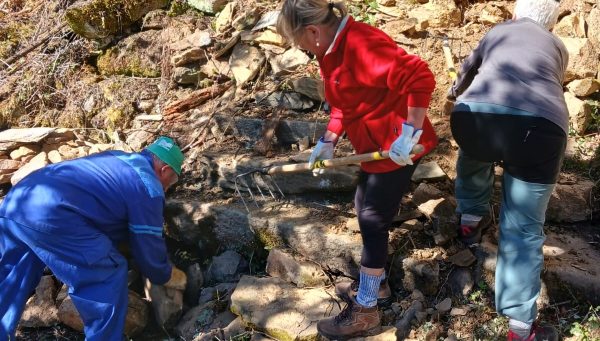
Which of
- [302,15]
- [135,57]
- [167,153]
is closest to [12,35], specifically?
[135,57]

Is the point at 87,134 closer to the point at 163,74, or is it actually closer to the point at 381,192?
the point at 163,74

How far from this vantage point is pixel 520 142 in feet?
8.61

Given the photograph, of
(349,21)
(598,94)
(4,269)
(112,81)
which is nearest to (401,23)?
(598,94)

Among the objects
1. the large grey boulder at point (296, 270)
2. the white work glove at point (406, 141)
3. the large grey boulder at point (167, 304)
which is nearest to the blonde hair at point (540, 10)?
the white work glove at point (406, 141)

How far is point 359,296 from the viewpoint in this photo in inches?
125

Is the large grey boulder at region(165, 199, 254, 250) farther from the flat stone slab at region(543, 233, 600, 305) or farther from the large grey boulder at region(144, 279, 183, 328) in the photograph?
the flat stone slab at region(543, 233, 600, 305)

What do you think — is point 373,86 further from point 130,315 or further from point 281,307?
point 130,315

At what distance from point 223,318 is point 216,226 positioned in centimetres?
73

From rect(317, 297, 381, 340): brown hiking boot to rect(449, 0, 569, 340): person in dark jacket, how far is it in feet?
2.34

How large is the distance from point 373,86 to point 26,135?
3.90 metres

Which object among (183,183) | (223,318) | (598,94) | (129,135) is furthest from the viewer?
(129,135)

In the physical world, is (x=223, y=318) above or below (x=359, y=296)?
below

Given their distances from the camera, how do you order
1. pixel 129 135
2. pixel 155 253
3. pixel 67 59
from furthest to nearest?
pixel 67 59
pixel 129 135
pixel 155 253

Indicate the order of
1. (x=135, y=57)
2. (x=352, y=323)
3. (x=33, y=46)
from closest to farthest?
1. (x=352, y=323)
2. (x=135, y=57)
3. (x=33, y=46)
